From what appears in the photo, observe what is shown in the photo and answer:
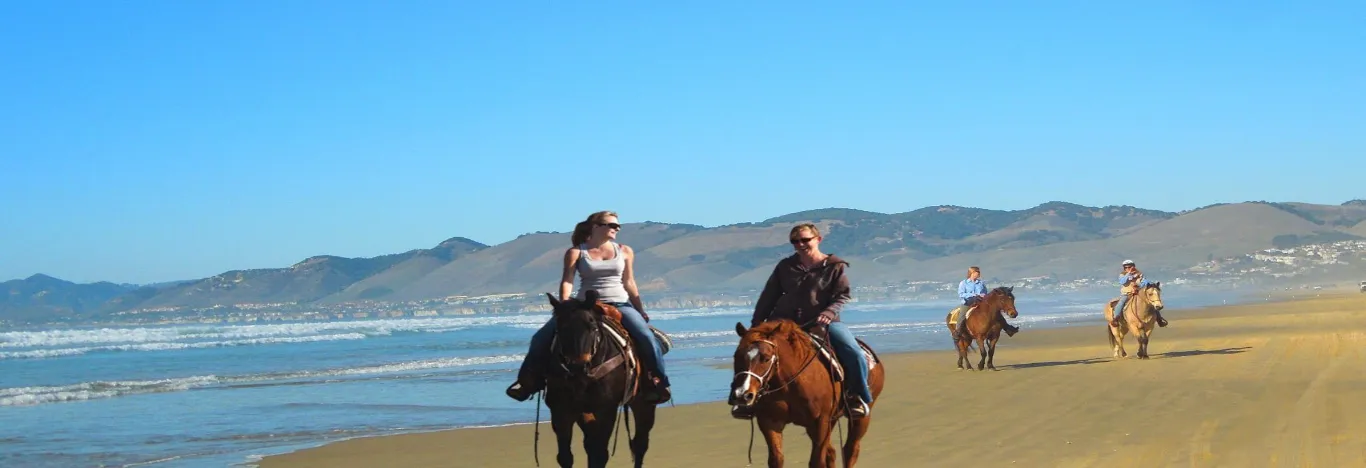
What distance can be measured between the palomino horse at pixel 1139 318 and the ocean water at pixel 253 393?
21.3 feet

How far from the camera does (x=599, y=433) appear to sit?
370 inches

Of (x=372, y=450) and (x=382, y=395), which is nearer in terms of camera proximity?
(x=372, y=450)

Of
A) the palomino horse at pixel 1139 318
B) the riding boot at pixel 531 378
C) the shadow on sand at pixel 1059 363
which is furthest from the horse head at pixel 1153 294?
the riding boot at pixel 531 378

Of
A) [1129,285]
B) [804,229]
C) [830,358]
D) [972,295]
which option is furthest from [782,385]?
[1129,285]

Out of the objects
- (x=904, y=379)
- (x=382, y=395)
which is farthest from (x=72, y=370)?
(x=904, y=379)

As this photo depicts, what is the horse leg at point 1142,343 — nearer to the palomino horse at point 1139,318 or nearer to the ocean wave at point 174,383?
the palomino horse at point 1139,318

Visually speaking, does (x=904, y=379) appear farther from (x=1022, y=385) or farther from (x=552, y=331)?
(x=552, y=331)

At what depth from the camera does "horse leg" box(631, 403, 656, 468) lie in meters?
9.77

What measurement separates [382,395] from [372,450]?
7433 millimetres

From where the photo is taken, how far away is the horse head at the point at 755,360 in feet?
26.6

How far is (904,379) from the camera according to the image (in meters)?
20.5

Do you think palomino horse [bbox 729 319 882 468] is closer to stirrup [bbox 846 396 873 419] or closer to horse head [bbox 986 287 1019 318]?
stirrup [bbox 846 396 873 419]

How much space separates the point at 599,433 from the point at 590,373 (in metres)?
0.57

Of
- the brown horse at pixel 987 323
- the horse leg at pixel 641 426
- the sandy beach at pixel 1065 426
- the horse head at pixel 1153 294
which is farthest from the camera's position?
the horse head at pixel 1153 294
